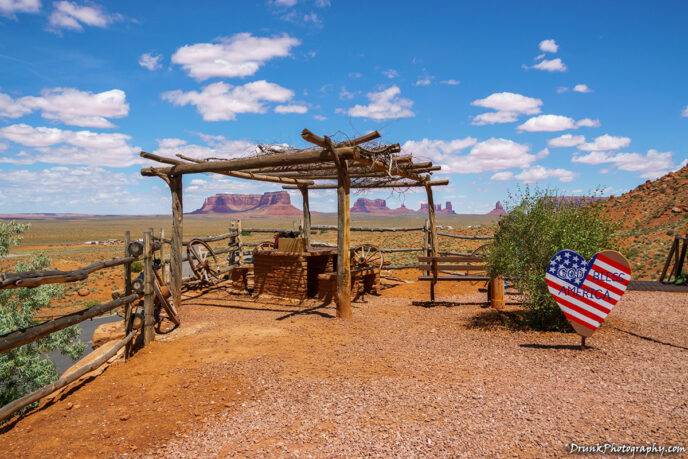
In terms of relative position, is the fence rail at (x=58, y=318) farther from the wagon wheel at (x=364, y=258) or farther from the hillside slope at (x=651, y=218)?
the hillside slope at (x=651, y=218)

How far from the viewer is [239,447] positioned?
138 inches

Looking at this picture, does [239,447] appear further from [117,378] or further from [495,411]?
[117,378]

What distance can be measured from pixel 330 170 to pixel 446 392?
631 centimetres

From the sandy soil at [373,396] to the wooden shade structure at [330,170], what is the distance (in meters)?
1.87

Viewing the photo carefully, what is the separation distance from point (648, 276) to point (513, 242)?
10229 mm

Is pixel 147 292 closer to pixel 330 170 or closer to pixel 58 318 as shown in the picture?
pixel 58 318

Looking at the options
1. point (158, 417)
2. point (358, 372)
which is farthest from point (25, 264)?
point (358, 372)

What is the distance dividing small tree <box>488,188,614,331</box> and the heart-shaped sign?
70 cm

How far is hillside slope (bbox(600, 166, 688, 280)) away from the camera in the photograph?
643 inches

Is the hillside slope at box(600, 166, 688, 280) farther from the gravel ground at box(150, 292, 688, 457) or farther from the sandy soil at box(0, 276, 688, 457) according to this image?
the sandy soil at box(0, 276, 688, 457)

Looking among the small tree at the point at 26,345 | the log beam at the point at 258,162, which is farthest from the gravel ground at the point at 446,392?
the small tree at the point at 26,345

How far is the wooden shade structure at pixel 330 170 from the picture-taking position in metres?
7.66

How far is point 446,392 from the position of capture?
4.41 m

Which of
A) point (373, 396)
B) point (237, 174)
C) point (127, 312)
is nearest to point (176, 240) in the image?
point (237, 174)
